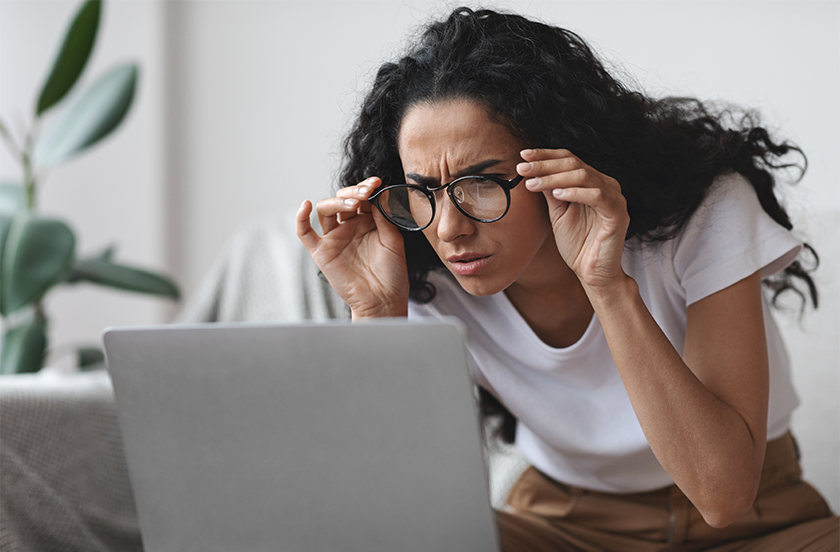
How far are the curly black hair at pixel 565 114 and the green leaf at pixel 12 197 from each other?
123 centimetres

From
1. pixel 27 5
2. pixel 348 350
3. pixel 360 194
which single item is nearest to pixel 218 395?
pixel 348 350

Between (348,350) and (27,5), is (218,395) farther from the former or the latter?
(27,5)

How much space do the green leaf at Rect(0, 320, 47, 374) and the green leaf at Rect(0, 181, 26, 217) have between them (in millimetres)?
312

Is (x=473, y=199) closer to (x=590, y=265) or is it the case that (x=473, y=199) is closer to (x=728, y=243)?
(x=590, y=265)

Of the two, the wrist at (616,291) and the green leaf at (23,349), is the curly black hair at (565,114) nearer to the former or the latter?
the wrist at (616,291)

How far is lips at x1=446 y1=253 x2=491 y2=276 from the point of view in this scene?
0.85 metres

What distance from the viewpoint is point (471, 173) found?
2.67 feet

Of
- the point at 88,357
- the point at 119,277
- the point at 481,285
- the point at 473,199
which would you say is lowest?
the point at 88,357

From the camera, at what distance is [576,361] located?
38.0 inches

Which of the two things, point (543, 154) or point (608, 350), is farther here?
point (608, 350)

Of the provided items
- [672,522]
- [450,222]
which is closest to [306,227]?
[450,222]

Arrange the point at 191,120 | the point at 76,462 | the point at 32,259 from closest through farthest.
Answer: the point at 76,462, the point at 32,259, the point at 191,120

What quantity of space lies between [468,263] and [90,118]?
127cm

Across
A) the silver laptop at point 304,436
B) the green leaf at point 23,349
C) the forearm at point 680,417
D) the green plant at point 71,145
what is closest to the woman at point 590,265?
the forearm at point 680,417
